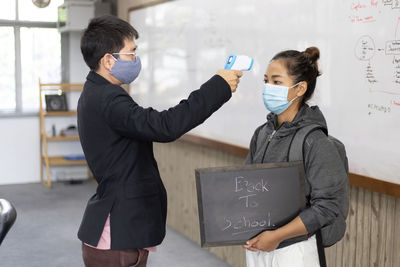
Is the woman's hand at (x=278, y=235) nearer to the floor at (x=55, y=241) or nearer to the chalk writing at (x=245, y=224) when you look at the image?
the chalk writing at (x=245, y=224)

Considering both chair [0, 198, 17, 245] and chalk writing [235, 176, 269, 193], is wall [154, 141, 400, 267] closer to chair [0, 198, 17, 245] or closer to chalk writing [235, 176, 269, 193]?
chalk writing [235, 176, 269, 193]

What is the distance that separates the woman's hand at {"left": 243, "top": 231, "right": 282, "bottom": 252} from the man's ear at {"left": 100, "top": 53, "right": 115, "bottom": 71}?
0.69 meters

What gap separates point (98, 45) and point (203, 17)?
241 cm

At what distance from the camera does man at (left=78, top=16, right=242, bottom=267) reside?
167 cm

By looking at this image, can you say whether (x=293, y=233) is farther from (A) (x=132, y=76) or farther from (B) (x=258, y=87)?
(B) (x=258, y=87)

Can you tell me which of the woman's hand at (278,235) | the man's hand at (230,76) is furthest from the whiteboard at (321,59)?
the man's hand at (230,76)

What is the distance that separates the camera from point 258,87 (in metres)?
3.31

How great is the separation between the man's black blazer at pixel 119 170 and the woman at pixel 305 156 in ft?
0.94

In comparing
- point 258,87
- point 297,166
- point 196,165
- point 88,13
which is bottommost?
point 196,165

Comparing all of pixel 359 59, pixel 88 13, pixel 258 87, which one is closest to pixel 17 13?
pixel 88 13

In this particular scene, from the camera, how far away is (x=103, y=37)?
1.70 metres

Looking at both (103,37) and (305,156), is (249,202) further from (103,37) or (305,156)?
(103,37)

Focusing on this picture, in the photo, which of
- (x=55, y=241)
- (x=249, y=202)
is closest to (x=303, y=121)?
(x=249, y=202)

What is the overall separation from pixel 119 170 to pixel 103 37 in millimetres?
414
